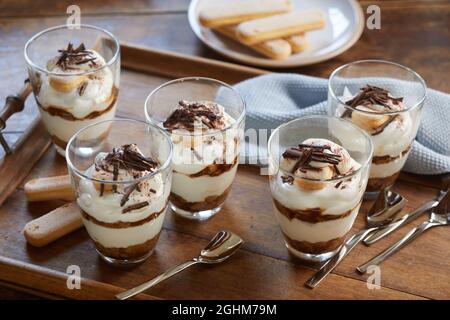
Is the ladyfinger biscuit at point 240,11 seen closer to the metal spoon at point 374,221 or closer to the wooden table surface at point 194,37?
the wooden table surface at point 194,37

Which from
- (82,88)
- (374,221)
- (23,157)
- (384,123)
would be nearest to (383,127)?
(384,123)

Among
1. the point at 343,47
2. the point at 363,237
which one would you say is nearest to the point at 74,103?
the point at 363,237

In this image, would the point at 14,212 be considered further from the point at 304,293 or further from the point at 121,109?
the point at 304,293

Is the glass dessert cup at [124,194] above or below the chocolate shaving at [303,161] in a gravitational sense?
below

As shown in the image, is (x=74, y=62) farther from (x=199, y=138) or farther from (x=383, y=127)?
(x=383, y=127)

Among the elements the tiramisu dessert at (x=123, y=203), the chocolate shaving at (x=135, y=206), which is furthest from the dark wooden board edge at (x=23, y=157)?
the chocolate shaving at (x=135, y=206)
